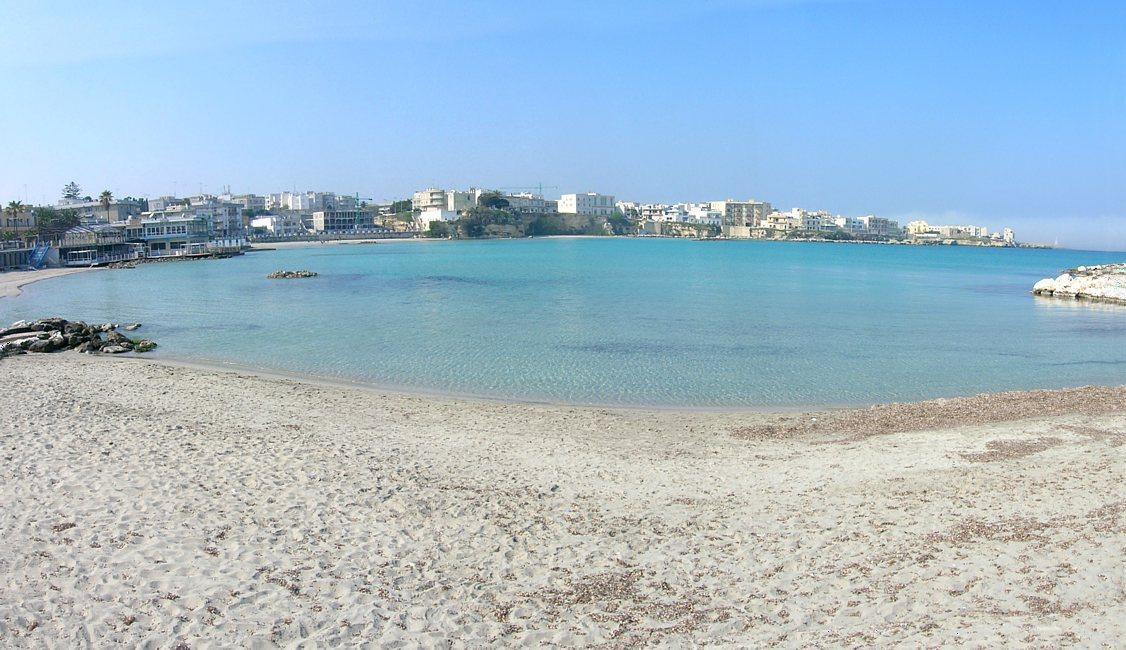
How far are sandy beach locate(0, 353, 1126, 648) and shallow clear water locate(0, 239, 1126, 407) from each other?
4.69 meters

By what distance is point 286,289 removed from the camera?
146 feet

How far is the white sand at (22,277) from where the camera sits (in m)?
43.0

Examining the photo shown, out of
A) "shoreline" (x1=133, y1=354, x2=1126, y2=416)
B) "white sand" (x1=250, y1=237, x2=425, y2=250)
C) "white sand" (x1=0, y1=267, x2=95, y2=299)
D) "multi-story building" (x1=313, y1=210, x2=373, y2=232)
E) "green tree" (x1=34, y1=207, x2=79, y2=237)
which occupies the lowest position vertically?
"shoreline" (x1=133, y1=354, x2=1126, y2=416)

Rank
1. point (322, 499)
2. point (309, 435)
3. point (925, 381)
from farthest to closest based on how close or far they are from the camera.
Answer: point (925, 381) < point (309, 435) < point (322, 499)

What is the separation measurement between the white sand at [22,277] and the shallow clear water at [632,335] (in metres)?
1.56

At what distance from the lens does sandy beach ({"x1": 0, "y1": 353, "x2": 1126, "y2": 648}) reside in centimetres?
549

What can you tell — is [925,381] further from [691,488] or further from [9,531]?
[9,531]

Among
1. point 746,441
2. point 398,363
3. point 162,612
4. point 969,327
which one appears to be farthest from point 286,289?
point 162,612

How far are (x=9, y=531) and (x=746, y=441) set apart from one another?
28.4 ft

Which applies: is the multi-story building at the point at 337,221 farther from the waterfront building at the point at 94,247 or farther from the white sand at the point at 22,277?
the white sand at the point at 22,277

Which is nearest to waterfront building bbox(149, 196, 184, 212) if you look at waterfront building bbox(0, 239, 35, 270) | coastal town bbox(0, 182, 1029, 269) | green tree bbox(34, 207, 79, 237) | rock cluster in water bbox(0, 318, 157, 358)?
coastal town bbox(0, 182, 1029, 269)

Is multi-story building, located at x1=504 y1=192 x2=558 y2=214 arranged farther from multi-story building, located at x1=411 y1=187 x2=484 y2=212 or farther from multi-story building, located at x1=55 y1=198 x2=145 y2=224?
multi-story building, located at x1=55 y1=198 x2=145 y2=224

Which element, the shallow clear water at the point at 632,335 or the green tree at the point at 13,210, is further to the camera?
the green tree at the point at 13,210

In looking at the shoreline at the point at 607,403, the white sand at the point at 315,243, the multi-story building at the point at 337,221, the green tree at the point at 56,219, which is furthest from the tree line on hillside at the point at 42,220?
the shoreline at the point at 607,403
